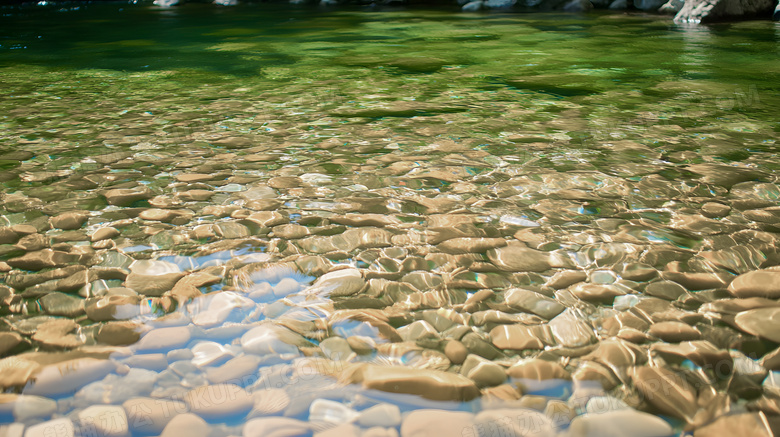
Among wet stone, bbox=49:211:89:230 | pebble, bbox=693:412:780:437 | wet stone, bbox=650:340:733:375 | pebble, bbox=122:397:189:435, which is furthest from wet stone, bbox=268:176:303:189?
pebble, bbox=693:412:780:437

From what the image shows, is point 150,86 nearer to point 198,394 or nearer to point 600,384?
point 198,394

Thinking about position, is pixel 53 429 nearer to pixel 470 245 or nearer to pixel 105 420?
pixel 105 420

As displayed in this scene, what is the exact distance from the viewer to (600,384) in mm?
1028

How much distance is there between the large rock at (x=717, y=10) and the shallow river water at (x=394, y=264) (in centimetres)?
472

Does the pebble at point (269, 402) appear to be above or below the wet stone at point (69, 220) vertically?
below

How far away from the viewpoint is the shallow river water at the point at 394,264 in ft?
3.26

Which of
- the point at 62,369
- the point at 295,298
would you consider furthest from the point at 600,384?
the point at 62,369

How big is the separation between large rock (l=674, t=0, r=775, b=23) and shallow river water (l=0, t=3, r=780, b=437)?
4724mm

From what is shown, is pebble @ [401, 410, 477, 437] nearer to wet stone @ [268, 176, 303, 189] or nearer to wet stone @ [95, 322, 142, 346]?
wet stone @ [95, 322, 142, 346]

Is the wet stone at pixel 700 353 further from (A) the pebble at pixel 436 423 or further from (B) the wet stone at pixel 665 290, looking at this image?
(A) the pebble at pixel 436 423

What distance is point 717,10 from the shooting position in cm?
719

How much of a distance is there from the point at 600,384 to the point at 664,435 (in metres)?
0.14

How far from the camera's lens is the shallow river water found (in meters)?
0.99

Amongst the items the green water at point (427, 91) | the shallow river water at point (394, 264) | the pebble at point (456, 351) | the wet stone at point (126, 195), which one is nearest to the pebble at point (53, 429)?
the shallow river water at point (394, 264)
